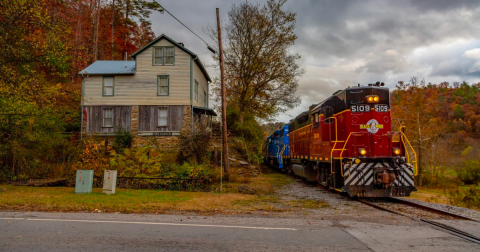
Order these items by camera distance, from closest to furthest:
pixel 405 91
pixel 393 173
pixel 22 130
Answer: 1. pixel 393 173
2. pixel 22 130
3. pixel 405 91

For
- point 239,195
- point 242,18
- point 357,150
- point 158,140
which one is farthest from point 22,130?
point 242,18

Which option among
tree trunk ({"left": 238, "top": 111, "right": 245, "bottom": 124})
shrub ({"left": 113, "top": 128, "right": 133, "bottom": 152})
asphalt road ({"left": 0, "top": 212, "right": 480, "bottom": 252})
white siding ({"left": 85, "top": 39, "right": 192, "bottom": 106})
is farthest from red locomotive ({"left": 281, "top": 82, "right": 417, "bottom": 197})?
tree trunk ({"left": 238, "top": 111, "right": 245, "bottom": 124})

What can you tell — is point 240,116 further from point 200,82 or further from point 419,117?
point 419,117

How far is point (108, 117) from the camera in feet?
86.8

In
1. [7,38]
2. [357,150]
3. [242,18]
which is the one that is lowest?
[357,150]

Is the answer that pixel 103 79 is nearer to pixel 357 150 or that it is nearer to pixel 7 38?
pixel 7 38

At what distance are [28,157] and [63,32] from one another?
7807 millimetres

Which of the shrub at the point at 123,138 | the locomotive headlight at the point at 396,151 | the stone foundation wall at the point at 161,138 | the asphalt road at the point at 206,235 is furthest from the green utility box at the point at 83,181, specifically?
the locomotive headlight at the point at 396,151

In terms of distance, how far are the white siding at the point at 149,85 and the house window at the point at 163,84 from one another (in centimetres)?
24

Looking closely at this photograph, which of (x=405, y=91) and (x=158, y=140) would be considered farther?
(x=405, y=91)

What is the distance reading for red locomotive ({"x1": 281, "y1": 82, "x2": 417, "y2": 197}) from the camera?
474 inches

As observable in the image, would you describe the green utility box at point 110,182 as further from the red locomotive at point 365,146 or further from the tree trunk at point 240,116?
the tree trunk at point 240,116

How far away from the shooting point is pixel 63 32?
15664mm

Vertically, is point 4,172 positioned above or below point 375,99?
below
